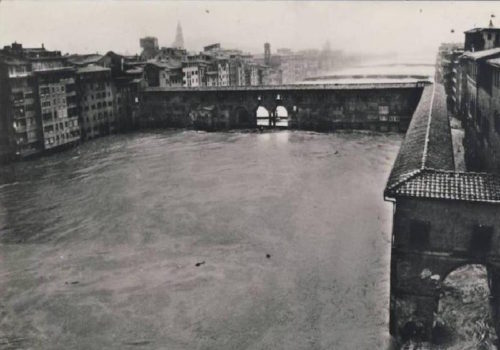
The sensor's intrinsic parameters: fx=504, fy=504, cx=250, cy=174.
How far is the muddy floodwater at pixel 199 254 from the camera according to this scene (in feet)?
59.1

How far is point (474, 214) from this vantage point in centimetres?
1493

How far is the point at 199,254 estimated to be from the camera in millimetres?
24484

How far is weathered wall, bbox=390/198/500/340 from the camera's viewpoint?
49.1 feet

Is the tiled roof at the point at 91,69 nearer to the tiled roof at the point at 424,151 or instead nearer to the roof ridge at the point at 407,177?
the tiled roof at the point at 424,151

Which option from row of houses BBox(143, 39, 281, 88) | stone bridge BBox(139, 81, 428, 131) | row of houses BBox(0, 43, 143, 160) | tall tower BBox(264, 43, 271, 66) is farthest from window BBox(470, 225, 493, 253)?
tall tower BBox(264, 43, 271, 66)

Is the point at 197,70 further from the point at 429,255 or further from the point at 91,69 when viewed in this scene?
the point at 429,255

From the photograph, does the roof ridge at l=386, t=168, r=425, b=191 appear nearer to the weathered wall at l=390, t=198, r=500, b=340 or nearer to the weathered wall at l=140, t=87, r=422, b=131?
the weathered wall at l=390, t=198, r=500, b=340

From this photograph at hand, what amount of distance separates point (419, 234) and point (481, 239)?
1.75 metres

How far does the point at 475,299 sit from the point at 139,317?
12.5m

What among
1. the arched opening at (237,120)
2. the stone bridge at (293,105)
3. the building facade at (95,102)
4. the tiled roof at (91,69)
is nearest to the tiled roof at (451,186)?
the stone bridge at (293,105)

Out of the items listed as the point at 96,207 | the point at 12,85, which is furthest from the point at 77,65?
the point at 96,207

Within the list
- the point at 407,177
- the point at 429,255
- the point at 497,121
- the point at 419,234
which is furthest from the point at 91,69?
the point at 429,255

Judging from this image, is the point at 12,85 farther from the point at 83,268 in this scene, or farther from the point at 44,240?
the point at 83,268

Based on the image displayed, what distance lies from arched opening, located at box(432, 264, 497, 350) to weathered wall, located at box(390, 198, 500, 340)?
3.22 ft
